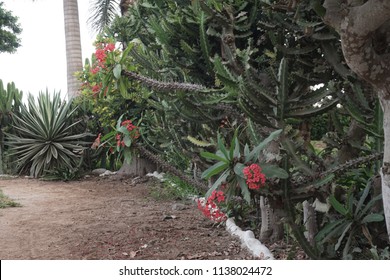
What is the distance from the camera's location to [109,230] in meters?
4.79

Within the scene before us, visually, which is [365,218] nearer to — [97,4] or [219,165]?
[219,165]

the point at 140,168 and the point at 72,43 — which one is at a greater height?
the point at 72,43

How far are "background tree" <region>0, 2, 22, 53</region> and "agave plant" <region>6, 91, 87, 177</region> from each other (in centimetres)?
643

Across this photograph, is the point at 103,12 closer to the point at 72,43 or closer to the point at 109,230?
the point at 72,43

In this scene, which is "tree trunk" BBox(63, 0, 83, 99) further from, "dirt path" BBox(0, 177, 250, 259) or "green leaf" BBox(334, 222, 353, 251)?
"green leaf" BBox(334, 222, 353, 251)

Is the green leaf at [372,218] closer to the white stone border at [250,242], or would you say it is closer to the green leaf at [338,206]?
the green leaf at [338,206]

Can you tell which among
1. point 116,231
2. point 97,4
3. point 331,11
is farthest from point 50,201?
point 97,4

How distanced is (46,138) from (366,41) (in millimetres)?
9547

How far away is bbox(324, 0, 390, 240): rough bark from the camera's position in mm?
2408

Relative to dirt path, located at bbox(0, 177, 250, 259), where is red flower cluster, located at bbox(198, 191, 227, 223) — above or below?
above

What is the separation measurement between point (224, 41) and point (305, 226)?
5.63 feet

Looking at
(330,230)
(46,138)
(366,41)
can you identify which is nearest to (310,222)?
(330,230)

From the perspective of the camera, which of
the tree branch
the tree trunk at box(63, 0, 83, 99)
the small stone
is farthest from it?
the tree trunk at box(63, 0, 83, 99)

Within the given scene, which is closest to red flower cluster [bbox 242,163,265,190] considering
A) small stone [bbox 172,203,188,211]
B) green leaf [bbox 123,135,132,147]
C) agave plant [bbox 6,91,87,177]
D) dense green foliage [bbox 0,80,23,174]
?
green leaf [bbox 123,135,132,147]
